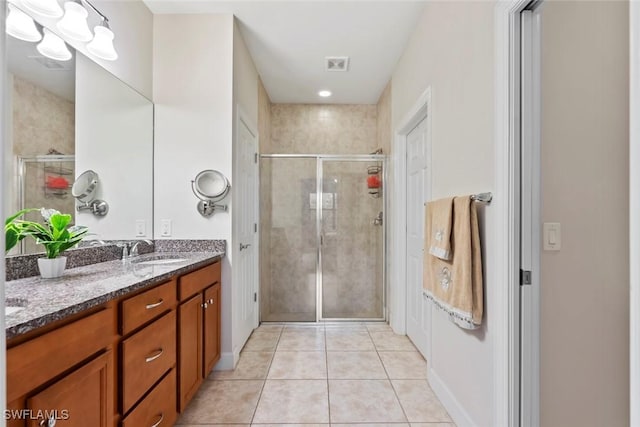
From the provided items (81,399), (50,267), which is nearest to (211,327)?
(50,267)

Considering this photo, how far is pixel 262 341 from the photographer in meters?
2.87

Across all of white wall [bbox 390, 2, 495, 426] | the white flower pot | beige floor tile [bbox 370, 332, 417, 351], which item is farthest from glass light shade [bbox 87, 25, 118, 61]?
beige floor tile [bbox 370, 332, 417, 351]

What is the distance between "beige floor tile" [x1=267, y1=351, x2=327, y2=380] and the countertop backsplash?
97 cm

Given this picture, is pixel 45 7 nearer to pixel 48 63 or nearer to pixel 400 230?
pixel 48 63

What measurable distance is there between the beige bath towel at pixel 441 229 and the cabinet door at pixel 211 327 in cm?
142

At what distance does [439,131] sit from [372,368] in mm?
1736

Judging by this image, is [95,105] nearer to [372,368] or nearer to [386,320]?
[372,368]

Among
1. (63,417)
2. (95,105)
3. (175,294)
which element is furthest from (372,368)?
(95,105)

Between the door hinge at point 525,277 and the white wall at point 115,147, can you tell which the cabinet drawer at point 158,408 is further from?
the door hinge at point 525,277

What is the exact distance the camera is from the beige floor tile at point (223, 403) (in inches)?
68.9

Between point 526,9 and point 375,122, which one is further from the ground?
point 375,122

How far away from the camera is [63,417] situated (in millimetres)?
893

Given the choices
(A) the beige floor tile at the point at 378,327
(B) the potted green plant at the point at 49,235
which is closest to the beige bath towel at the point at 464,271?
(A) the beige floor tile at the point at 378,327

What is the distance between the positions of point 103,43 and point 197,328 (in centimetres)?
171
